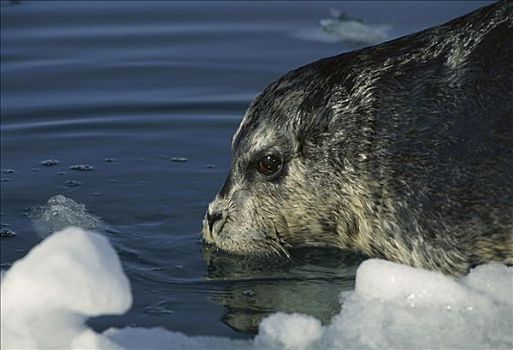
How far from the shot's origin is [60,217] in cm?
810

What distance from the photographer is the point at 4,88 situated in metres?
10.8

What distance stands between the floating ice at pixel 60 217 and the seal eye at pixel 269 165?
1008 mm

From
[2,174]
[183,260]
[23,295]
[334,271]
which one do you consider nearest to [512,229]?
[334,271]

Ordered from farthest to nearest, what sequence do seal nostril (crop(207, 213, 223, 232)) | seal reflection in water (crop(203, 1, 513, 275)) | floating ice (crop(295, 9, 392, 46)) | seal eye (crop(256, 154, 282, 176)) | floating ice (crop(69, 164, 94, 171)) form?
floating ice (crop(295, 9, 392, 46)) < floating ice (crop(69, 164, 94, 171)) < seal nostril (crop(207, 213, 223, 232)) < seal eye (crop(256, 154, 282, 176)) < seal reflection in water (crop(203, 1, 513, 275))

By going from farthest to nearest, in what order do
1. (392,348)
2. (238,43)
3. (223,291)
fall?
(238,43), (223,291), (392,348)

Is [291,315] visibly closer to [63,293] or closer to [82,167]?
[63,293]

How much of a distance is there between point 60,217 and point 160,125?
202 centimetres

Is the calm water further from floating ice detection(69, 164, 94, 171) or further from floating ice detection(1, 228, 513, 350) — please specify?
floating ice detection(1, 228, 513, 350)

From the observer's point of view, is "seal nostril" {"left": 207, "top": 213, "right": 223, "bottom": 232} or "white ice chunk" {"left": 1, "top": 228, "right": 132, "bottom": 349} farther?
"seal nostril" {"left": 207, "top": 213, "right": 223, "bottom": 232}

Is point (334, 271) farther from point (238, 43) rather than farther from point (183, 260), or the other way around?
point (238, 43)

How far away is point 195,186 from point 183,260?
3.86ft

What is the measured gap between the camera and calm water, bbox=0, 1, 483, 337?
282 inches

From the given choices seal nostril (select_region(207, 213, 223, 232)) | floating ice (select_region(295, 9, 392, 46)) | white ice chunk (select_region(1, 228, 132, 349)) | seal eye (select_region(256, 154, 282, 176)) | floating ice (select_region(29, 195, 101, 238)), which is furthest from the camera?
floating ice (select_region(295, 9, 392, 46))

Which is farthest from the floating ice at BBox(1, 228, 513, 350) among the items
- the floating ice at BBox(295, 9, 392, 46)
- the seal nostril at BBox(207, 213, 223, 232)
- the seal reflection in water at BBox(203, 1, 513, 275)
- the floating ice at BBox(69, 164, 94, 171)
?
the floating ice at BBox(295, 9, 392, 46)
